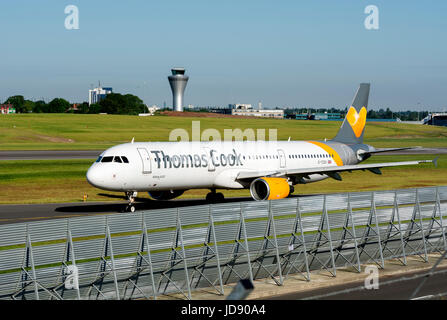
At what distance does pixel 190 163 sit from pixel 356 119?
19685mm

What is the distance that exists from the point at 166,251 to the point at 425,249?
438 inches

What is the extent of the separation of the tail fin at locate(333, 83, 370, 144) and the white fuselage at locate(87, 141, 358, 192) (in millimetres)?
5635

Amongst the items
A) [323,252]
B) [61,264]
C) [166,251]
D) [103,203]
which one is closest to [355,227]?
[323,252]

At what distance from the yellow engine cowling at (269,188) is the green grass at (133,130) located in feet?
246

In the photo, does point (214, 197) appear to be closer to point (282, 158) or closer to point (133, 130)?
point (282, 158)

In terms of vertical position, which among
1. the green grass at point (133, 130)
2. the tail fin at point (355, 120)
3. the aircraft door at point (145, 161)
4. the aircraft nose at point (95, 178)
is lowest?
the green grass at point (133, 130)

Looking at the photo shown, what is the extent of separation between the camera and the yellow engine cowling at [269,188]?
126 feet

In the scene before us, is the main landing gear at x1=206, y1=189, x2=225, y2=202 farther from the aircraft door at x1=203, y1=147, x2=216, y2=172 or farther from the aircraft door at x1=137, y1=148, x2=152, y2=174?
the aircraft door at x1=137, y1=148, x2=152, y2=174

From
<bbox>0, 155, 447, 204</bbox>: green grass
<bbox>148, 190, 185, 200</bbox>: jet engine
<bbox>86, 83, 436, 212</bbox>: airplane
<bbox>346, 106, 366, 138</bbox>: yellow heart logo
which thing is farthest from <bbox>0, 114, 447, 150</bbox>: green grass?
<bbox>148, 190, 185, 200</bbox>: jet engine

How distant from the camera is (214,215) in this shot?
21000 mm

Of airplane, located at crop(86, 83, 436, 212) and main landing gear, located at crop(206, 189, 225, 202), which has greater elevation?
airplane, located at crop(86, 83, 436, 212)

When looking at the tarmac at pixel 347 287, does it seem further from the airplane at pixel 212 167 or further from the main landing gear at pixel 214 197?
the main landing gear at pixel 214 197

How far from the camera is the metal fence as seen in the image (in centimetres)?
1800

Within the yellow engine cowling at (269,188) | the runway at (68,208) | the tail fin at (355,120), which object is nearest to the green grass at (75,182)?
the runway at (68,208)
